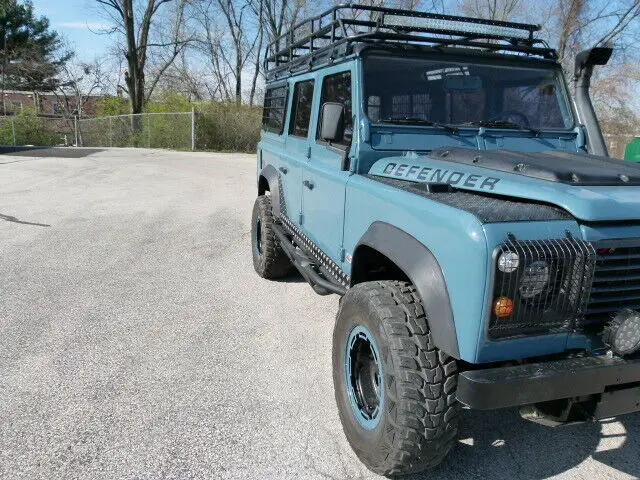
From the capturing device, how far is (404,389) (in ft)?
7.84

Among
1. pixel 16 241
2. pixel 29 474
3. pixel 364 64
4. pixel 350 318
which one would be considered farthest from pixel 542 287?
pixel 16 241

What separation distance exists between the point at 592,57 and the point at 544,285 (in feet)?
9.50

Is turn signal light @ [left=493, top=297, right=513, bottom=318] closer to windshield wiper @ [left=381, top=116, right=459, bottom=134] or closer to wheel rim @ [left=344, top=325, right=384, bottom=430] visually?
wheel rim @ [left=344, top=325, right=384, bottom=430]

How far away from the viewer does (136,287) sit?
5.64m

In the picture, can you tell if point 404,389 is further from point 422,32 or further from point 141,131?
point 141,131

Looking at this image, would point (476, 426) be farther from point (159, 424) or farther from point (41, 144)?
point (41, 144)

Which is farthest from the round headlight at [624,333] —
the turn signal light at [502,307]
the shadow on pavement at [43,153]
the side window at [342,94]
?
the shadow on pavement at [43,153]

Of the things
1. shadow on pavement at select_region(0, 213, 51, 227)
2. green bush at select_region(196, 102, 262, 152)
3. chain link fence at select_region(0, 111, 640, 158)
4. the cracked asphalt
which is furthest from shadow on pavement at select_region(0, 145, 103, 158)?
the cracked asphalt

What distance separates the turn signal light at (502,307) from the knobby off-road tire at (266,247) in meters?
3.59

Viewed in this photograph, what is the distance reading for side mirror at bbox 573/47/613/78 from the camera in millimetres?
4277

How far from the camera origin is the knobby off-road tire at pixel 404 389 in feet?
7.81

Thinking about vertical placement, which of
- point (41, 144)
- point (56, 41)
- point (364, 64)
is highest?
point (56, 41)

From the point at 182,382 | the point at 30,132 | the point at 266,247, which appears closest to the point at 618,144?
the point at 266,247

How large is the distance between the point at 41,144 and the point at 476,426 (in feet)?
A: 94.8
